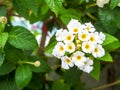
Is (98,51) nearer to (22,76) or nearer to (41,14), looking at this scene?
(22,76)

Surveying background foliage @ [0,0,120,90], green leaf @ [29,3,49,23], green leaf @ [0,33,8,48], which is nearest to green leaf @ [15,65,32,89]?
background foliage @ [0,0,120,90]

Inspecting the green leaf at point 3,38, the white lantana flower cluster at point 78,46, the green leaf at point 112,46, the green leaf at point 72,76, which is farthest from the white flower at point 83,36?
the green leaf at point 72,76

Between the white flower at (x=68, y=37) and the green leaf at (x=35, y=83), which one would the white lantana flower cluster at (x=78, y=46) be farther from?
the green leaf at (x=35, y=83)

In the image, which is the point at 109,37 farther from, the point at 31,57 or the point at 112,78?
the point at 112,78

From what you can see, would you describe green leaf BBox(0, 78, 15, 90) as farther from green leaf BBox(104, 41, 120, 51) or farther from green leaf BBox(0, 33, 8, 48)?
green leaf BBox(104, 41, 120, 51)

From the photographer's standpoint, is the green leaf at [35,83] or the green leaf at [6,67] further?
the green leaf at [35,83]

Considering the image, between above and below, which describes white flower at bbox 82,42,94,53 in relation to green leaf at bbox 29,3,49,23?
above

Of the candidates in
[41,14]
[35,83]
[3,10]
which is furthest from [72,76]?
[3,10]
